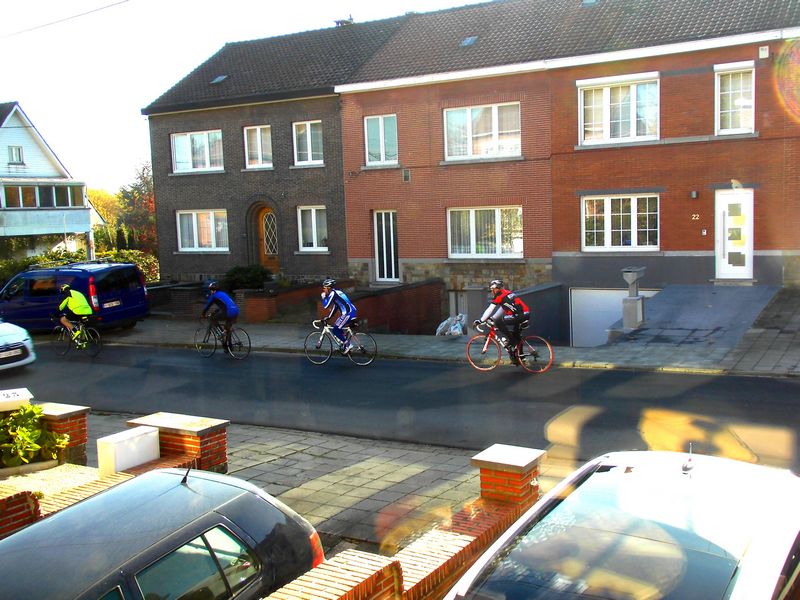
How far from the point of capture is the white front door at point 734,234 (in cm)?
2056

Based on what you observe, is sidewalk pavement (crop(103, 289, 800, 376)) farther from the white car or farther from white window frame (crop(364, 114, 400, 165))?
white window frame (crop(364, 114, 400, 165))

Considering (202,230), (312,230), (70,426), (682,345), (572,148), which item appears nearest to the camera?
(70,426)

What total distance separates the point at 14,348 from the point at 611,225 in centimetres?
1527

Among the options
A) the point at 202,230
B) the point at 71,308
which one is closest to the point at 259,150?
the point at 202,230

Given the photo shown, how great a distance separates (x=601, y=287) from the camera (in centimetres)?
2248

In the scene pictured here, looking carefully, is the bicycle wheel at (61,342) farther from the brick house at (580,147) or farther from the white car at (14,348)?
the brick house at (580,147)

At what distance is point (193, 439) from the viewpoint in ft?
26.2

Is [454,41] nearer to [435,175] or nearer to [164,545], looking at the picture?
[435,175]

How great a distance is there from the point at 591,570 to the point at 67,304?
18.1 meters

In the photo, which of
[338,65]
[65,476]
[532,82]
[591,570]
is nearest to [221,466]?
[65,476]

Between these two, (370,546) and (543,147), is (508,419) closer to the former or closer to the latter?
(370,546)

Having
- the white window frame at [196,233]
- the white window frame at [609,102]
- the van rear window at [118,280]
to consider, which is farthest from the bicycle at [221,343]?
the white window frame at [196,233]

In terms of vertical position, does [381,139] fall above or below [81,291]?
above

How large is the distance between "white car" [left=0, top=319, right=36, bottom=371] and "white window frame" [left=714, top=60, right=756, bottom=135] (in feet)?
56.3
